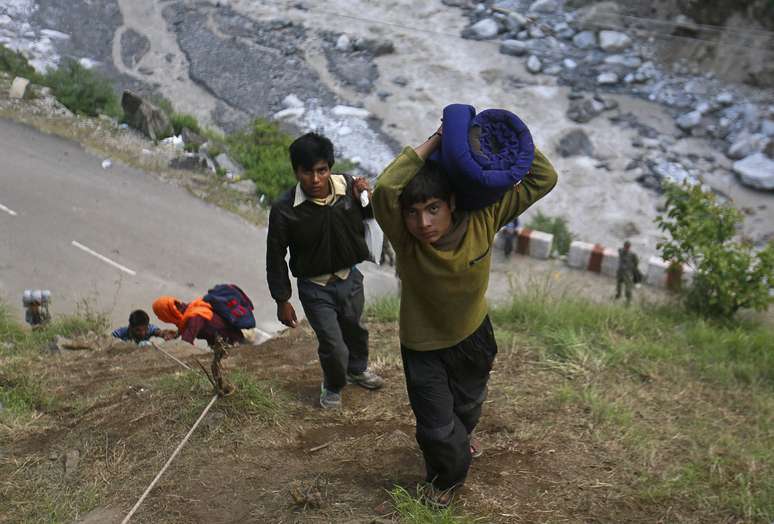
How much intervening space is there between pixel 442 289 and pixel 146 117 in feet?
38.1

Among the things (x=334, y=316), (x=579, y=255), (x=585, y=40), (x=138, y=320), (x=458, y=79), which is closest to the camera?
(x=334, y=316)

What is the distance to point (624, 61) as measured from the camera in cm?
1714

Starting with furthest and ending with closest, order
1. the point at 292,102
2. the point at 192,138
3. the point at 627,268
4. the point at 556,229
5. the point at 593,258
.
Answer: the point at 292,102
the point at 192,138
the point at 556,229
the point at 593,258
the point at 627,268

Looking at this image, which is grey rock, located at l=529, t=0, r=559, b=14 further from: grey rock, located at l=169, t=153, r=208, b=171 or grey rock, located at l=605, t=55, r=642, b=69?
grey rock, located at l=169, t=153, r=208, b=171

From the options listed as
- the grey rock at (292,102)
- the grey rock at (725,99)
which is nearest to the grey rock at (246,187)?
the grey rock at (292,102)

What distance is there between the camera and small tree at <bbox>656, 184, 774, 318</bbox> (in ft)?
21.9

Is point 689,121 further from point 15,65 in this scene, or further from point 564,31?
point 15,65

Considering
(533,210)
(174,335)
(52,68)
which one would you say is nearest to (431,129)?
(533,210)

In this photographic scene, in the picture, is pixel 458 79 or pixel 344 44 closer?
pixel 458 79

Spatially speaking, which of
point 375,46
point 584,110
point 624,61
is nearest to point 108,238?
point 375,46

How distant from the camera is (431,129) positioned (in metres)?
15.4

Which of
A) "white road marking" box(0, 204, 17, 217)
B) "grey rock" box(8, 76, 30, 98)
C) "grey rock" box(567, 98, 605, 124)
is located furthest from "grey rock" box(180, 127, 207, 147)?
"grey rock" box(567, 98, 605, 124)

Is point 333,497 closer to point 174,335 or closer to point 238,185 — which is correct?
point 174,335

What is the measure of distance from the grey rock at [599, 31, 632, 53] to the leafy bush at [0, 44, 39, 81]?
441 inches
